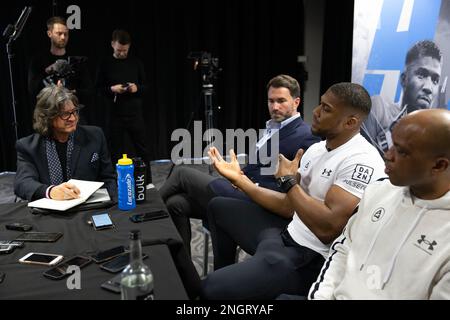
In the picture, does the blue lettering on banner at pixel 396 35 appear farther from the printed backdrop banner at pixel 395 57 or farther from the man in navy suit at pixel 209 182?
the man in navy suit at pixel 209 182

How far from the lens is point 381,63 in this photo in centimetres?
311

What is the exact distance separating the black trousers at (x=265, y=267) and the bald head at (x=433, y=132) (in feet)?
2.09

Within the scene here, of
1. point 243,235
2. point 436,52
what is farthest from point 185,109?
point 243,235

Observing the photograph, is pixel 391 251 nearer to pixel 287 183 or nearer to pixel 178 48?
pixel 287 183

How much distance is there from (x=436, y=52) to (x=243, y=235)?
5.98 feet

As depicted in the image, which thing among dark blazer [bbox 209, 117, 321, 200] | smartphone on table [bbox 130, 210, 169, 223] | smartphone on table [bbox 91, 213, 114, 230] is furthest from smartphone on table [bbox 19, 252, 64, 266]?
dark blazer [bbox 209, 117, 321, 200]

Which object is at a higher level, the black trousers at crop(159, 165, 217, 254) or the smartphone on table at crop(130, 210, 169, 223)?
the smartphone on table at crop(130, 210, 169, 223)

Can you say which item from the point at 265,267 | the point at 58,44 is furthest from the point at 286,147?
the point at 58,44

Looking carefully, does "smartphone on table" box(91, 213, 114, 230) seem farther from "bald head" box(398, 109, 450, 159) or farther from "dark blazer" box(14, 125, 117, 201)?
"bald head" box(398, 109, 450, 159)

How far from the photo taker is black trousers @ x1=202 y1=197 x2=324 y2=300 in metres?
1.45

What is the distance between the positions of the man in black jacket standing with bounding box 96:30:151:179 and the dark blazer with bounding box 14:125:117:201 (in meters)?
1.60

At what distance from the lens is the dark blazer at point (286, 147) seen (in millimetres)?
2219

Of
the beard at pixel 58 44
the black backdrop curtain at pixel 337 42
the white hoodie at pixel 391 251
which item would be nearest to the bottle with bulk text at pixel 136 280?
the white hoodie at pixel 391 251

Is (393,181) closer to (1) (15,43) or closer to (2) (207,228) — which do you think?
(2) (207,228)
